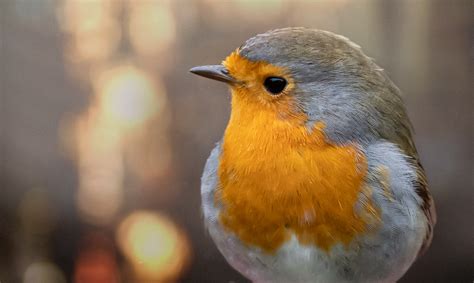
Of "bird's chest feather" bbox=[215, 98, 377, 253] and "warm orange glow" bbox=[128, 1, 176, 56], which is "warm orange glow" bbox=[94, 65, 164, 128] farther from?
"bird's chest feather" bbox=[215, 98, 377, 253]

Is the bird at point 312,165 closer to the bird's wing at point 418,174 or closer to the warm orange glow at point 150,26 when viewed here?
the bird's wing at point 418,174

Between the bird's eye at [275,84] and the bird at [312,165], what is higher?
the bird's eye at [275,84]

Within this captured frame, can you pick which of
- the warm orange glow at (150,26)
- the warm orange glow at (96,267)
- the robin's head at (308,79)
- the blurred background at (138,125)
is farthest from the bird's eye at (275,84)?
the warm orange glow at (96,267)

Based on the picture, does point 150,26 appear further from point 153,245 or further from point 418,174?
point 418,174

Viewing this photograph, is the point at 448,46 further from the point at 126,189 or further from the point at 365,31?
the point at 126,189

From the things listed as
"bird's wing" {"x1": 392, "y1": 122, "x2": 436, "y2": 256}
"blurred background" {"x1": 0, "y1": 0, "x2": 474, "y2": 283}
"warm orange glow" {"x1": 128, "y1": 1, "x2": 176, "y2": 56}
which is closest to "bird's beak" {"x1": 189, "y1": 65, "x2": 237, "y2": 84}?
"bird's wing" {"x1": 392, "y1": 122, "x2": 436, "y2": 256}

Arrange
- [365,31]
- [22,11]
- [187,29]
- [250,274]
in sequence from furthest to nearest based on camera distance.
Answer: [22,11] < [187,29] < [365,31] < [250,274]

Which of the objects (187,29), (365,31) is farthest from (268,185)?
(187,29)
